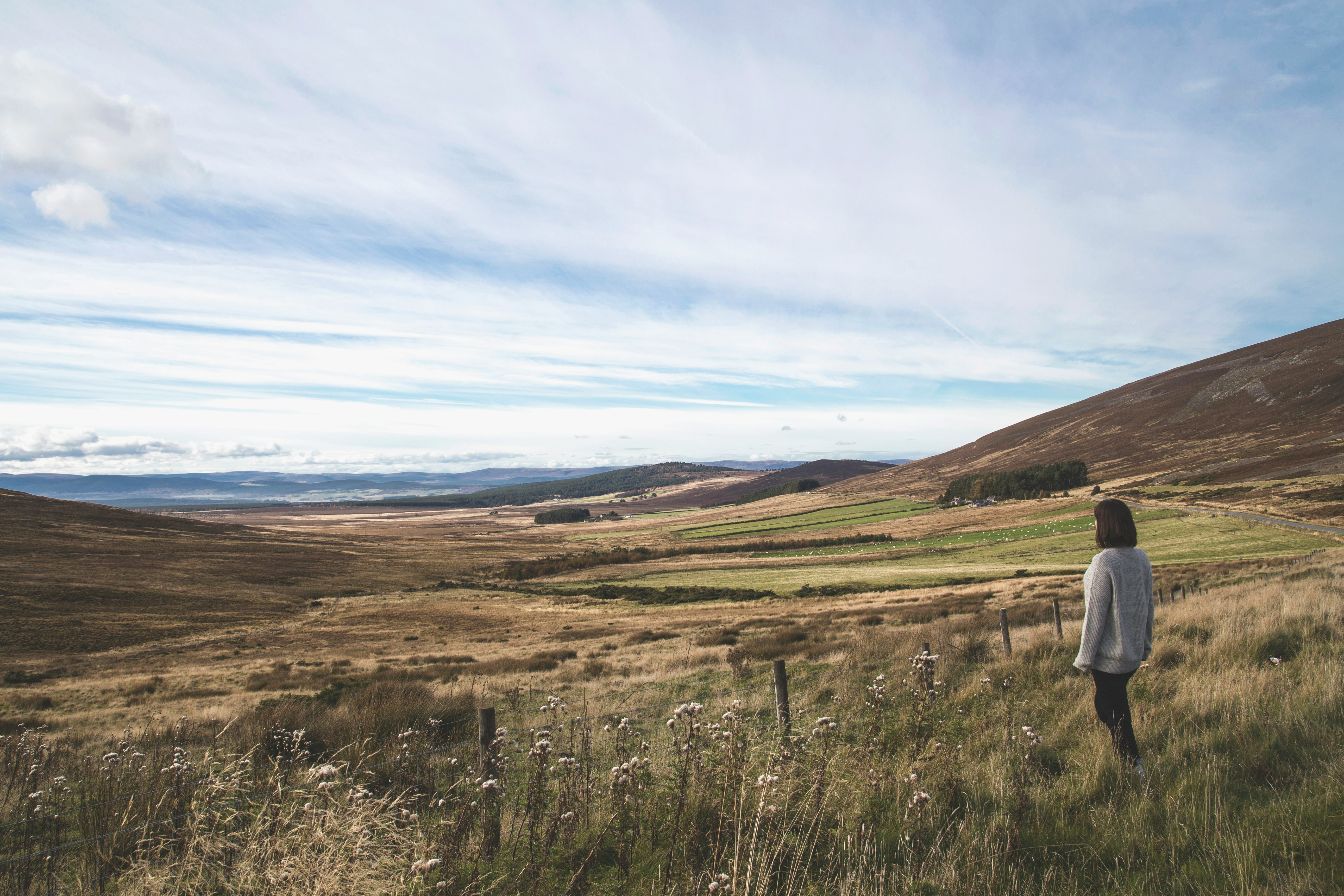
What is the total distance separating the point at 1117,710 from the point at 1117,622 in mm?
801

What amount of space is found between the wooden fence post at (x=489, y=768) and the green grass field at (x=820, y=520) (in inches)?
4467

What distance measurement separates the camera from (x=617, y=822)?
433 centimetres

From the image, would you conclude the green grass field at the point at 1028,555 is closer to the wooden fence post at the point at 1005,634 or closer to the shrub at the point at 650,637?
the shrub at the point at 650,637

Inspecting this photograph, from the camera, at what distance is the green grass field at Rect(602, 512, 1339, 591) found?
40.2 metres

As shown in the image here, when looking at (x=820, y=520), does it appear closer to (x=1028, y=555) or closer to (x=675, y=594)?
(x=1028, y=555)

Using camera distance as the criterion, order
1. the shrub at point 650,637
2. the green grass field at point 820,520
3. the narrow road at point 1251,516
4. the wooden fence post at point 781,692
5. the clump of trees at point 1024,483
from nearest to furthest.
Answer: the wooden fence post at point 781,692 < the shrub at point 650,637 < the narrow road at point 1251,516 < the green grass field at point 820,520 < the clump of trees at point 1024,483

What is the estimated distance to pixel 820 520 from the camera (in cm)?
13025

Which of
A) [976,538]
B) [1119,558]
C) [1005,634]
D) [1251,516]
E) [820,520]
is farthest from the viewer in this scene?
[820,520]

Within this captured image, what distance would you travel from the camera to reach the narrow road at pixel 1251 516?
43.1 metres

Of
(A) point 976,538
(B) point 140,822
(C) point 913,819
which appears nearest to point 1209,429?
(A) point 976,538

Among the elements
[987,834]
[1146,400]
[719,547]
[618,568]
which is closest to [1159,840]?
[987,834]

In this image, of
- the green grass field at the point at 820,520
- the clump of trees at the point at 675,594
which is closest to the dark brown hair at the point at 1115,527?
the clump of trees at the point at 675,594

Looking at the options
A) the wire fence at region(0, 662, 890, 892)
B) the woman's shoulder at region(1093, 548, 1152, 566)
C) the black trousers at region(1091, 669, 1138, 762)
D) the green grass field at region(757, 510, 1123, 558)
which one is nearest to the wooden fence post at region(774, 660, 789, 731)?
the wire fence at region(0, 662, 890, 892)

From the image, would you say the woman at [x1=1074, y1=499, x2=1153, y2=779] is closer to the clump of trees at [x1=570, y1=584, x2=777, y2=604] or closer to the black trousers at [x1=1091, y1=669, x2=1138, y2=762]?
the black trousers at [x1=1091, y1=669, x2=1138, y2=762]
